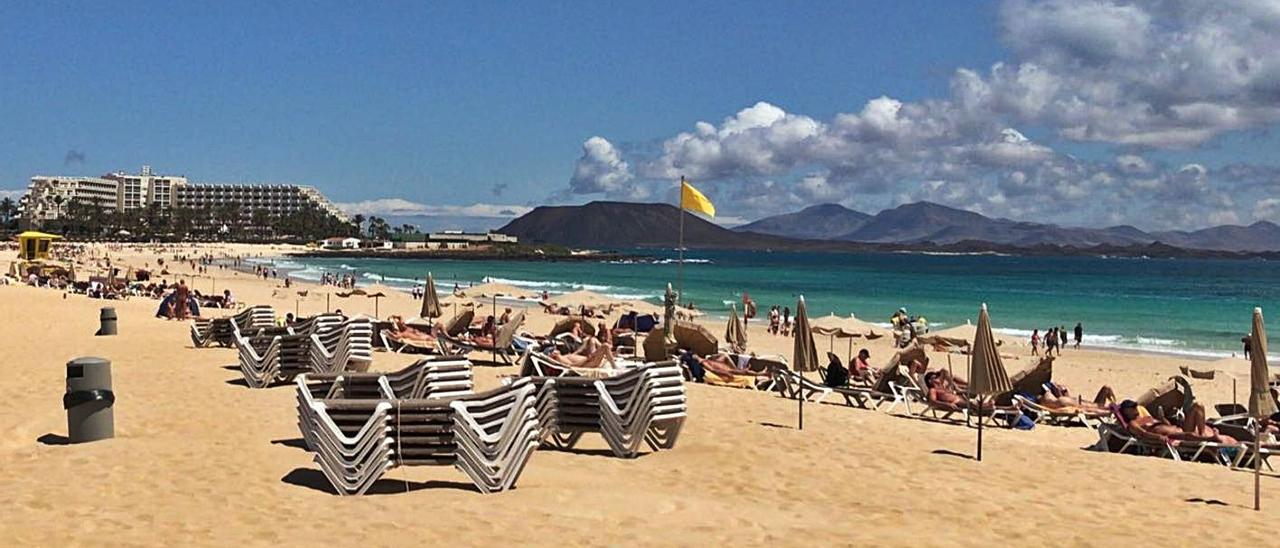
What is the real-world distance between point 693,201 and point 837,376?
2887mm

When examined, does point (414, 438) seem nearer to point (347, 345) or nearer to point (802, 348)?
point (802, 348)

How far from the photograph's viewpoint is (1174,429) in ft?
32.1

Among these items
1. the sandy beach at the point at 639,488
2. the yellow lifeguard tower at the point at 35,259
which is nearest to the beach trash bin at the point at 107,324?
the sandy beach at the point at 639,488

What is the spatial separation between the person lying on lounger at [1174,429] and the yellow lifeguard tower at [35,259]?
3700 cm

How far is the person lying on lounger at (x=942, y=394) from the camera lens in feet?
37.7

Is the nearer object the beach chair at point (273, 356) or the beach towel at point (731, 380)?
the beach chair at point (273, 356)

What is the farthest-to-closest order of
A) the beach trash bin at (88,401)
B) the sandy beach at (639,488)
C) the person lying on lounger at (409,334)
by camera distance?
the person lying on lounger at (409,334), the beach trash bin at (88,401), the sandy beach at (639,488)

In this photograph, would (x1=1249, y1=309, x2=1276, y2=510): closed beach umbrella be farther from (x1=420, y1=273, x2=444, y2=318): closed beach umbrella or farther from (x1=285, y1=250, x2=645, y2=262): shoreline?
(x1=285, y1=250, x2=645, y2=262): shoreline

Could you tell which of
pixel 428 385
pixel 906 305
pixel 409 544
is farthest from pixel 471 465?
pixel 906 305

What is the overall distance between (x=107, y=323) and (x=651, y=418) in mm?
12787

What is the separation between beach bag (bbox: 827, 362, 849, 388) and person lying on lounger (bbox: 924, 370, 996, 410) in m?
1.00

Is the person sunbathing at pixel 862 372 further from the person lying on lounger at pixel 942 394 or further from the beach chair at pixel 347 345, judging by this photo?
the beach chair at pixel 347 345

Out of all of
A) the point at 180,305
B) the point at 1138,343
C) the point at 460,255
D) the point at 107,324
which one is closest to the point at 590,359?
the point at 107,324

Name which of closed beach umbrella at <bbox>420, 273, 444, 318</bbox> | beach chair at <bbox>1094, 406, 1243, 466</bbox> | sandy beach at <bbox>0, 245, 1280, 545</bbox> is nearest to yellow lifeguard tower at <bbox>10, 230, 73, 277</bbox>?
closed beach umbrella at <bbox>420, 273, 444, 318</bbox>
